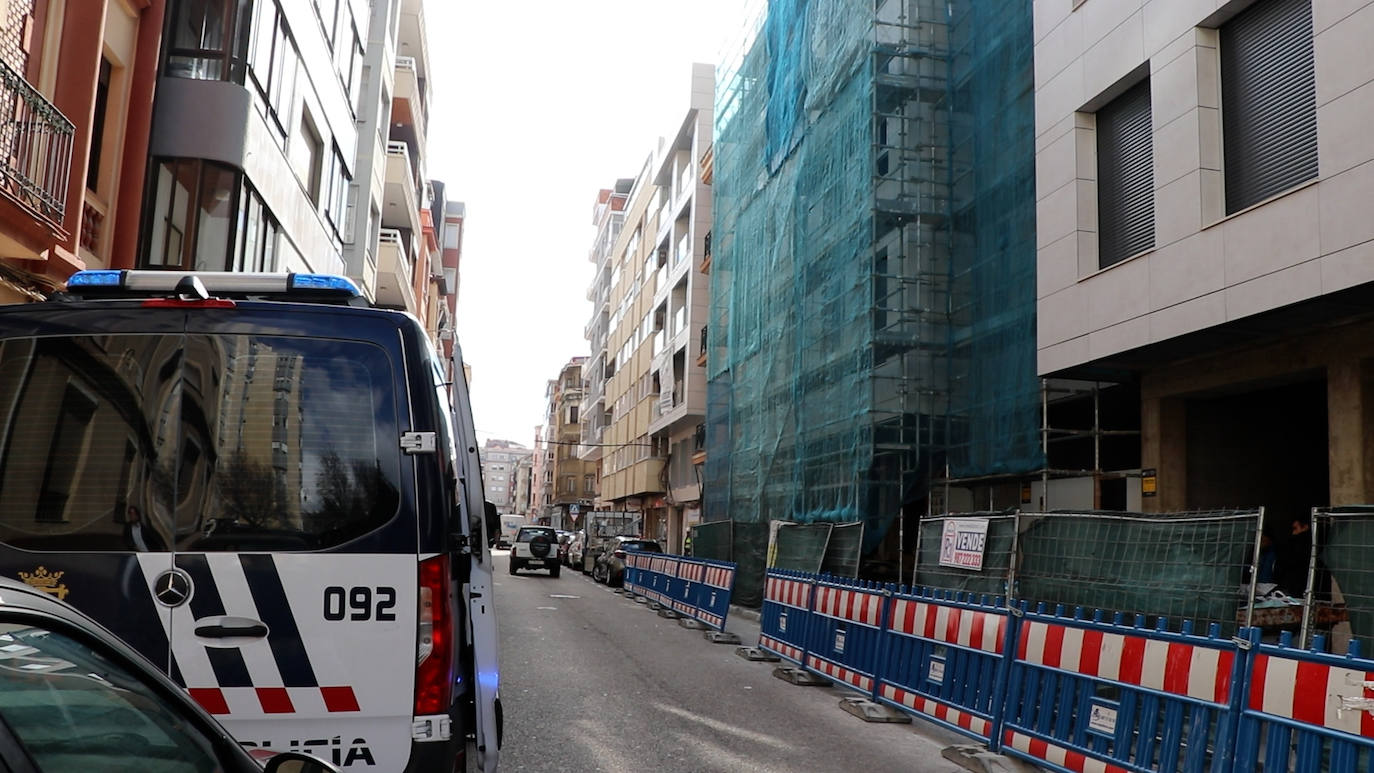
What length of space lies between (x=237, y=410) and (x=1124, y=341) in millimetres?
14200

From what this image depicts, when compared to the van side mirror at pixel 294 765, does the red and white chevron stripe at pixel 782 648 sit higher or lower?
lower

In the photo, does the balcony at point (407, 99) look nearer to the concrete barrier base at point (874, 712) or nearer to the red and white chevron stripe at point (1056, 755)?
the concrete barrier base at point (874, 712)

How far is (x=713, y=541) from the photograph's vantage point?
2542cm

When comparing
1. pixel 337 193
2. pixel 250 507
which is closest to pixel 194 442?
pixel 250 507

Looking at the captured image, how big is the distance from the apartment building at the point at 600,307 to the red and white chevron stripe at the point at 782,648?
54.5 meters

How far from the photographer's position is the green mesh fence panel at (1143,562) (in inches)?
358

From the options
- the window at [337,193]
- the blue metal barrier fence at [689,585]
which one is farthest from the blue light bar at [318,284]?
the window at [337,193]

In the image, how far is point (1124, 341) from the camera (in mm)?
15703

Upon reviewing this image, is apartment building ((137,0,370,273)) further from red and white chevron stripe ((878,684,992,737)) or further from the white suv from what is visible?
the white suv

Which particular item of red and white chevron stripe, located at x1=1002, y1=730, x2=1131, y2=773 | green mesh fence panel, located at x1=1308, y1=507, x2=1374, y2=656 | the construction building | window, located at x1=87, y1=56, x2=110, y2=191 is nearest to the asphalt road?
red and white chevron stripe, located at x1=1002, y1=730, x2=1131, y2=773

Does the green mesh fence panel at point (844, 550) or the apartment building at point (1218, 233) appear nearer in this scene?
the apartment building at point (1218, 233)

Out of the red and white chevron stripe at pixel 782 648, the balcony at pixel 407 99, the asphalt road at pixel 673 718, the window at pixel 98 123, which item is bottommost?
the asphalt road at pixel 673 718

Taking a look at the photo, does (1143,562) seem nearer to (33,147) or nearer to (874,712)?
(874,712)

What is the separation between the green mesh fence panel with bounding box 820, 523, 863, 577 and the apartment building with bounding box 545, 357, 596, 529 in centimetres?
7685
